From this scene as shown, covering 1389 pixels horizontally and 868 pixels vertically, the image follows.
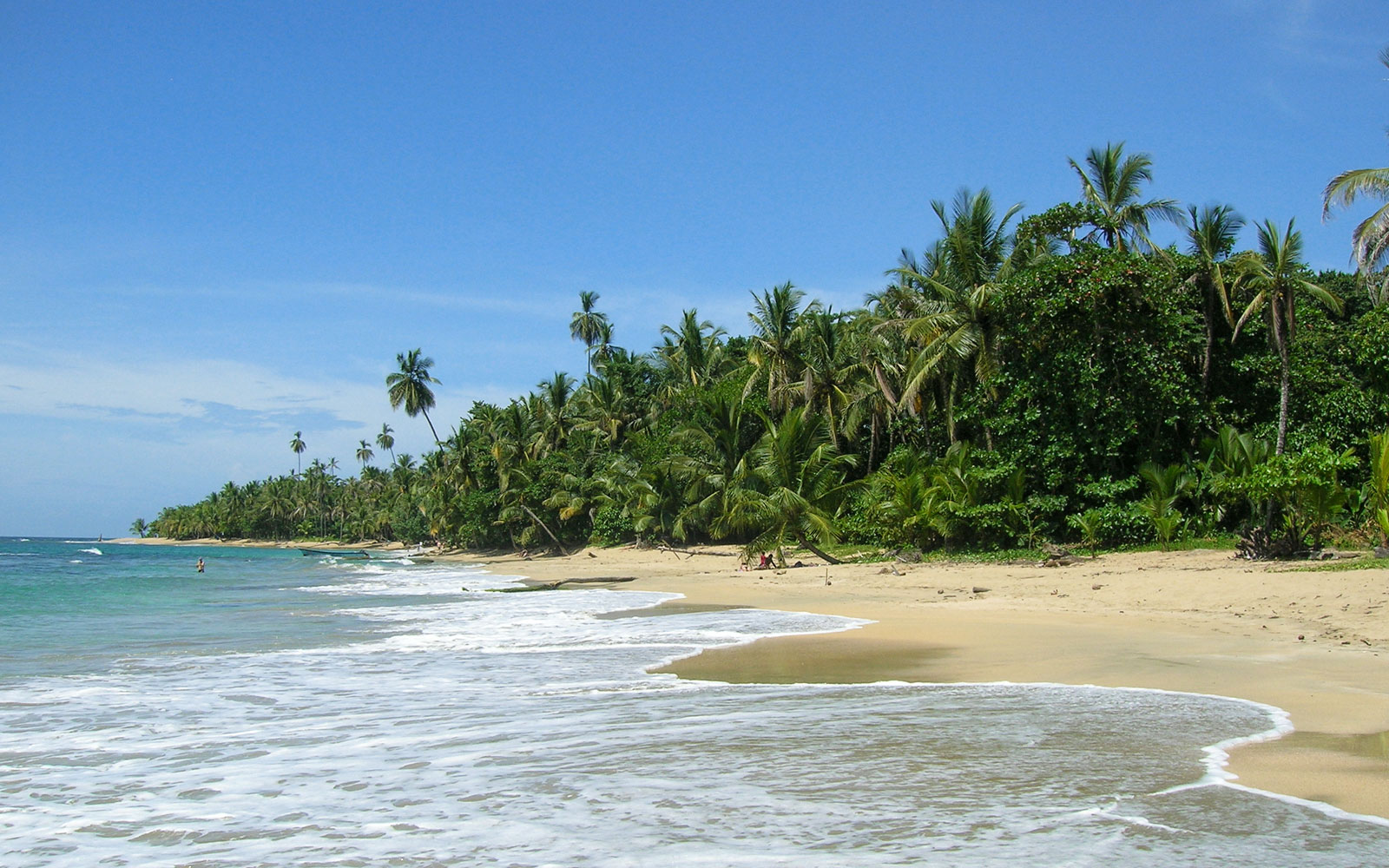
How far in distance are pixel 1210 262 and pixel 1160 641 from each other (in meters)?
17.0

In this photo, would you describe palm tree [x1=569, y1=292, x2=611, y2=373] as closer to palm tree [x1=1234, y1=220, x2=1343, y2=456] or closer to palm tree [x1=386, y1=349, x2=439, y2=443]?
palm tree [x1=386, y1=349, x2=439, y2=443]

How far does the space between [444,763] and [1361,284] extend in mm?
32324

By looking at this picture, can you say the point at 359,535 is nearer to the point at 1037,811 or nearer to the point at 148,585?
the point at 148,585

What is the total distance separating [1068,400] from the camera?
2145 centimetres

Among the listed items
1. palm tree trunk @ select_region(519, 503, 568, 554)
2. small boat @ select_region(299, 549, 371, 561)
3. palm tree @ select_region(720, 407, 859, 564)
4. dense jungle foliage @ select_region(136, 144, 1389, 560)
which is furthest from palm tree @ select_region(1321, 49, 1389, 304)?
small boat @ select_region(299, 549, 371, 561)

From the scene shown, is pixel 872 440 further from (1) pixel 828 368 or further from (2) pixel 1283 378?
(2) pixel 1283 378

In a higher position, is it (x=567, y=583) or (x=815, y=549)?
(x=815, y=549)

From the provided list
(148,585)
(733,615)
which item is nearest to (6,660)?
(733,615)

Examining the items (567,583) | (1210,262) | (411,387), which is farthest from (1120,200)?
(411,387)

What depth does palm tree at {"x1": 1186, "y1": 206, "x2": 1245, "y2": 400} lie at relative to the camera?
74.7ft

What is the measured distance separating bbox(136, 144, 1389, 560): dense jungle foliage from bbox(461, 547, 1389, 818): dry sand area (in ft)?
8.67

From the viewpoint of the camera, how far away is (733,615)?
15109 millimetres

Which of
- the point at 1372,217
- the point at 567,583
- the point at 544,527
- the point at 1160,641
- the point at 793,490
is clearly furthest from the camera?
the point at 544,527

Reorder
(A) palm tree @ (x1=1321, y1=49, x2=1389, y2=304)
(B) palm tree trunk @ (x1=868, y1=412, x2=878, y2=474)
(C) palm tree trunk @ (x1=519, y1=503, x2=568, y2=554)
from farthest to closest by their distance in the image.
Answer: (C) palm tree trunk @ (x1=519, y1=503, x2=568, y2=554), (B) palm tree trunk @ (x1=868, y1=412, x2=878, y2=474), (A) palm tree @ (x1=1321, y1=49, x2=1389, y2=304)
